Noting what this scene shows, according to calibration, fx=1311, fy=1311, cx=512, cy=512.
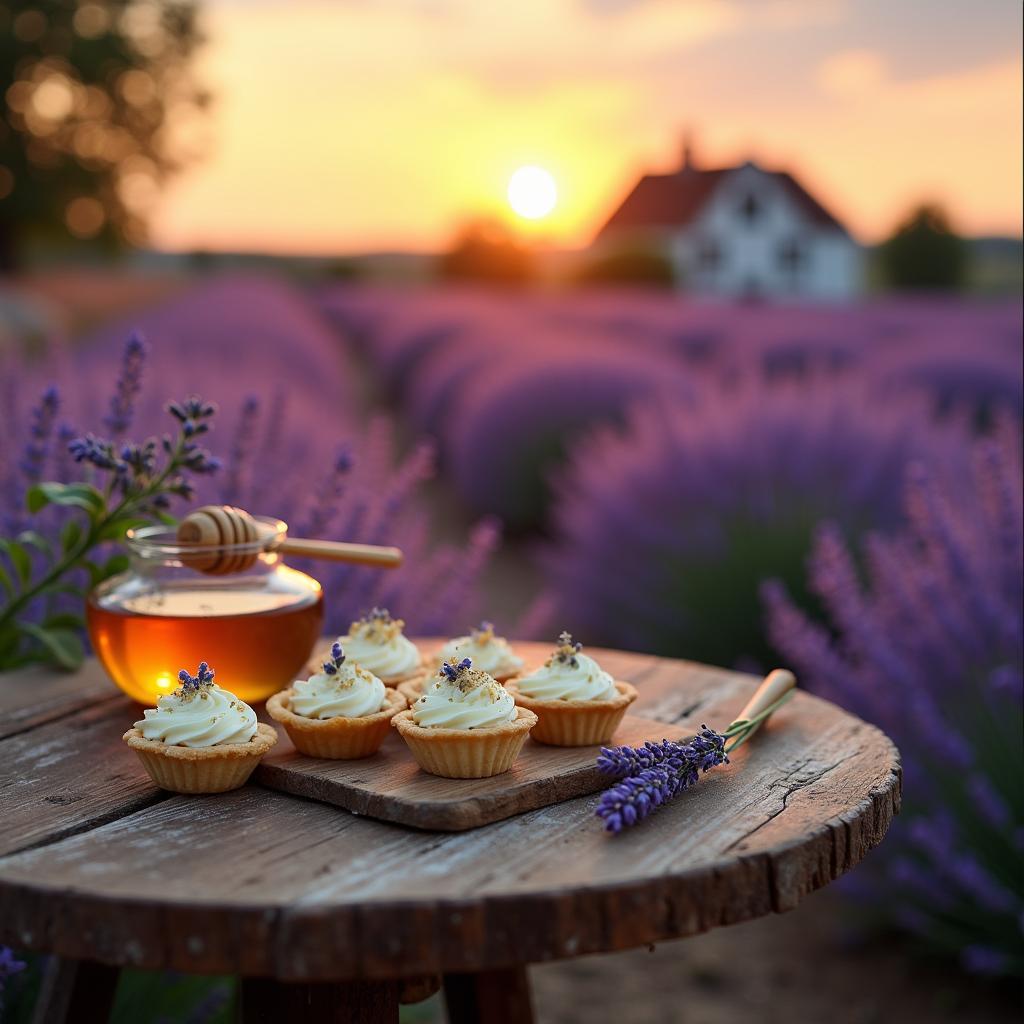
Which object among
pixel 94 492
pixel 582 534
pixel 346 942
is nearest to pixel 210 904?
pixel 346 942

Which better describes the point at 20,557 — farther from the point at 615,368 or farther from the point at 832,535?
the point at 615,368

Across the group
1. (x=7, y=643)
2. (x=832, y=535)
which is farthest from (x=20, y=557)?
(x=832, y=535)

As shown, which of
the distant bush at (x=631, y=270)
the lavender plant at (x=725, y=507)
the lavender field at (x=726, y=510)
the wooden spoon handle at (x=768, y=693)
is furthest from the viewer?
the distant bush at (x=631, y=270)

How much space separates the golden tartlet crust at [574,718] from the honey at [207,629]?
0.97 ft

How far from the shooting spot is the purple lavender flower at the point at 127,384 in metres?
1.94

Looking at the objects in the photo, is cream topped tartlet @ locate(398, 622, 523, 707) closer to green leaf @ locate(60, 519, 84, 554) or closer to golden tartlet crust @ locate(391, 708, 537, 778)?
golden tartlet crust @ locate(391, 708, 537, 778)

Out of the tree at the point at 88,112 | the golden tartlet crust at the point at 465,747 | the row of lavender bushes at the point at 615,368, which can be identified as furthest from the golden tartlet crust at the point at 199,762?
the tree at the point at 88,112

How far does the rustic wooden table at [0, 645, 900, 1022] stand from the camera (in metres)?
1.07

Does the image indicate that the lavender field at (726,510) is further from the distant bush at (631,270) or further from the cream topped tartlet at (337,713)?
the distant bush at (631,270)

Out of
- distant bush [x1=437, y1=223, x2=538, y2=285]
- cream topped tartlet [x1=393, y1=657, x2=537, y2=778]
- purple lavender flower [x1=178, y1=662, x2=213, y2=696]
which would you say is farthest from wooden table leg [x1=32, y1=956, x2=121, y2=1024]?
distant bush [x1=437, y1=223, x2=538, y2=285]

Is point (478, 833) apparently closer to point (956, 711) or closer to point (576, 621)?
point (956, 711)

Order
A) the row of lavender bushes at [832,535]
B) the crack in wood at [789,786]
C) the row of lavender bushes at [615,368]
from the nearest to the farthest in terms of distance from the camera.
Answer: the crack in wood at [789,786], the row of lavender bushes at [832,535], the row of lavender bushes at [615,368]

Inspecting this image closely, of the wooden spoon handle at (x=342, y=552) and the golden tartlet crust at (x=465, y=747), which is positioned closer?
the golden tartlet crust at (x=465, y=747)

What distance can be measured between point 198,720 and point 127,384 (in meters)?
0.82
